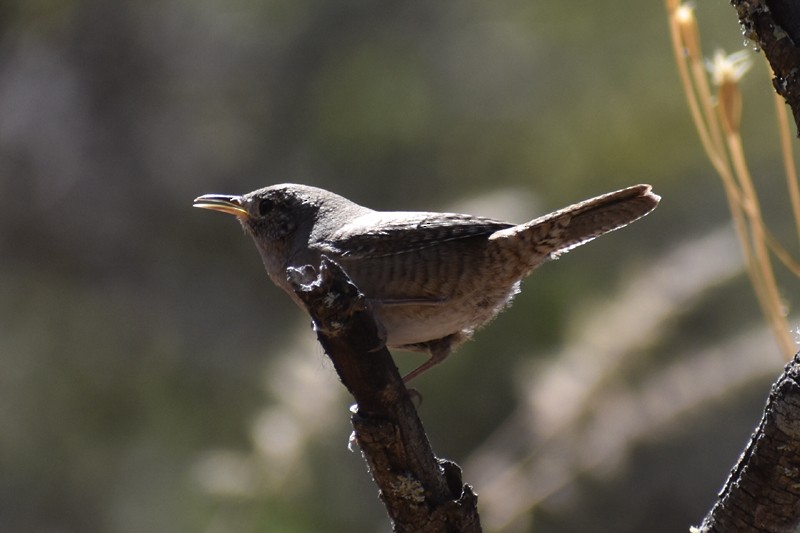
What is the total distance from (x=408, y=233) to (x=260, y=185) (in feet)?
15.6

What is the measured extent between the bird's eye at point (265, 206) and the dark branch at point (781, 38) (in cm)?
208

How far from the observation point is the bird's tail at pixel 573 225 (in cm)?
288

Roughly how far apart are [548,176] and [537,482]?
4171mm

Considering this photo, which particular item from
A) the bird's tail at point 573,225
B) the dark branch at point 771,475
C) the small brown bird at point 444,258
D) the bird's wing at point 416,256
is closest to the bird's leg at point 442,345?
the small brown bird at point 444,258

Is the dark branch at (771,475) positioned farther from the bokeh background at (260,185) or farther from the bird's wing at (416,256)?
the bokeh background at (260,185)

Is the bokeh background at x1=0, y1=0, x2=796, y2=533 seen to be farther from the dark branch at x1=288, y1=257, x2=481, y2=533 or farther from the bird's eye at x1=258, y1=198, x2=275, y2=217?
the dark branch at x1=288, y1=257, x2=481, y2=533

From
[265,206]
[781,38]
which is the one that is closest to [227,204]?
[265,206]

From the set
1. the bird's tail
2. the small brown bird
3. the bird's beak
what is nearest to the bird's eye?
the bird's beak

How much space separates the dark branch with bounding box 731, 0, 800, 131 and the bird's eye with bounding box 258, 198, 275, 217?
2.08m

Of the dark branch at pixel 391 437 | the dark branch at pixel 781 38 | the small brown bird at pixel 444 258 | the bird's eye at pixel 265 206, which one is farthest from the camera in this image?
the bird's eye at pixel 265 206

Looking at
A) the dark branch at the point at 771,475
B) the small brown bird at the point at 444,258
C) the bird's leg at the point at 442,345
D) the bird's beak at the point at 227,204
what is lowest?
the dark branch at the point at 771,475

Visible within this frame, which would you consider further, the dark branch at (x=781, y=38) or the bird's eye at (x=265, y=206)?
the bird's eye at (x=265, y=206)

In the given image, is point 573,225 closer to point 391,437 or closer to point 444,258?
point 444,258

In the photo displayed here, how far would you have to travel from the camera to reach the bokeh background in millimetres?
6527
